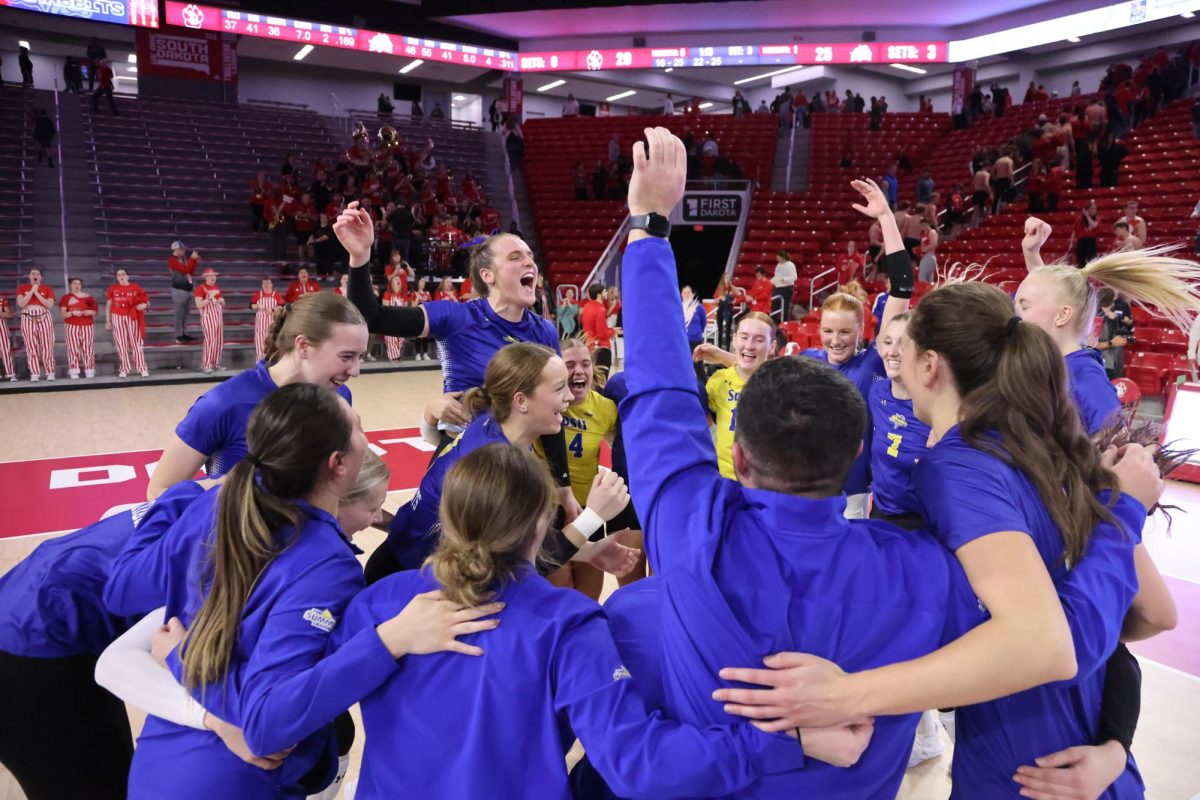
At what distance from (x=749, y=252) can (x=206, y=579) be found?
1794 cm

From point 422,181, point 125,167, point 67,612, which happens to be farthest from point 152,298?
point 67,612

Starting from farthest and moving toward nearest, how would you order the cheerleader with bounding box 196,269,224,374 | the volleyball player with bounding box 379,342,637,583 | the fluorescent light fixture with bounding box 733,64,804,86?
the fluorescent light fixture with bounding box 733,64,804,86 → the cheerleader with bounding box 196,269,224,374 → the volleyball player with bounding box 379,342,637,583

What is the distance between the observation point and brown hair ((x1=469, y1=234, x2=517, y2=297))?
146 inches

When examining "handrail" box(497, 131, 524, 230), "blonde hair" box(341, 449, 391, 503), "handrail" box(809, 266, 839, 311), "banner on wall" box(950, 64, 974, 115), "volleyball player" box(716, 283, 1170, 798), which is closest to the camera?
"volleyball player" box(716, 283, 1170, 798)

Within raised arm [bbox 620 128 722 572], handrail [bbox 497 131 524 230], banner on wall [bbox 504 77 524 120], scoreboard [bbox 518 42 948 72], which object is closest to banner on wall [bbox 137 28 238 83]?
handrail [bbox 497 131 524 230]

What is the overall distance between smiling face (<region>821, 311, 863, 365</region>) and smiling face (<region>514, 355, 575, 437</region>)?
159 cm

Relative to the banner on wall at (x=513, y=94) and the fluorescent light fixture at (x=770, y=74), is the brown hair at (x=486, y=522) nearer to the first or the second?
the banner on wall at (x=513, y=94)

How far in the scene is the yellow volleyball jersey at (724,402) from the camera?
13.6 ft

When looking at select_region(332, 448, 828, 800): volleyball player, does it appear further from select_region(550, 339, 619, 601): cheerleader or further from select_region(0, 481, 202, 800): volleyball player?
select_region(550, 339, 619, 601): cheerleader

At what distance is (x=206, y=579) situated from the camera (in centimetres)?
166

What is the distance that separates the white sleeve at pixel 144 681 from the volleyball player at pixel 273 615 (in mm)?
52

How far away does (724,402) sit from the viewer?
4359 millimetres

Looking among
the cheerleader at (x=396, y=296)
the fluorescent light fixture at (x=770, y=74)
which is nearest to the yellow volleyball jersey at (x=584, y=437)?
the cheerleader at (x=396, y=296)

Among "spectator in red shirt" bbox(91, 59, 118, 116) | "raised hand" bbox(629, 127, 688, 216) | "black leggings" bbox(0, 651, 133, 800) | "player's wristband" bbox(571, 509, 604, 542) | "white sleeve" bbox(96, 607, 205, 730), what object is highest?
"spectator in red shirt" bbox(91, 59, 118, 116)
